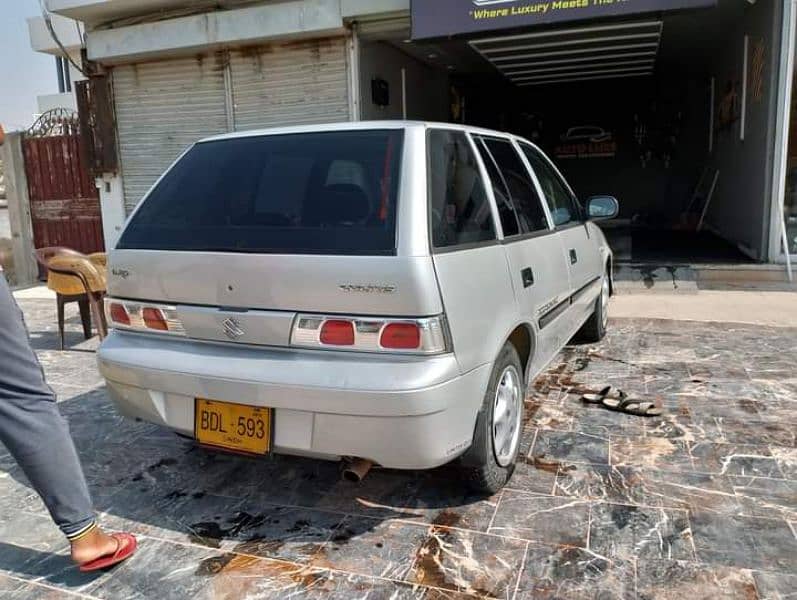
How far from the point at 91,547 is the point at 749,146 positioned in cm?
917

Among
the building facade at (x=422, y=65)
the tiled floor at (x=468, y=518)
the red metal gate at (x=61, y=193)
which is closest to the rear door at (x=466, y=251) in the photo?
the tiled floor at (x=468, y=518)

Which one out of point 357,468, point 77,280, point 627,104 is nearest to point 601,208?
point 357,468

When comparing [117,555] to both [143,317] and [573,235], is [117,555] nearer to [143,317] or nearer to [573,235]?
[143,317]

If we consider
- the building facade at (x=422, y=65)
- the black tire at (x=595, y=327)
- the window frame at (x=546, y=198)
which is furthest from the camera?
the building facade at (x=422, y=65)

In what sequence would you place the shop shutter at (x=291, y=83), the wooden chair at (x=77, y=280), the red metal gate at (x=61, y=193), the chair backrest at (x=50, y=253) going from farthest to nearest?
the red metal gate at (x=61, y=193) → the shop shutter at (x=291, y=83) → the chair backrest at (x=50, y=253) → the wooden chair at (x=77, y=280)

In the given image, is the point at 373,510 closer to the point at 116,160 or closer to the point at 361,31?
the point at 361,31

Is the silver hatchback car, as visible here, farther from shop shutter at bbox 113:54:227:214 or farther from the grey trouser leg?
shop shutter at bbox 113:54:227:214

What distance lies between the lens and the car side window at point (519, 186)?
339 centimetres

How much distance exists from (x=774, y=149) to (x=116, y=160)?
890 centimetres

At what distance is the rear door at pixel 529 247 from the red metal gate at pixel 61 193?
28.3 ft

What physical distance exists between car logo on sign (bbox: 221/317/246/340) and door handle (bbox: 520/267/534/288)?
4.47ft

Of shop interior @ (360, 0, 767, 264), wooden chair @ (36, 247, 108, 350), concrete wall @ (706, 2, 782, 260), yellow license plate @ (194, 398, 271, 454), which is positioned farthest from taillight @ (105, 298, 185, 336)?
concrete wall @ (706, 2, 782, 260)

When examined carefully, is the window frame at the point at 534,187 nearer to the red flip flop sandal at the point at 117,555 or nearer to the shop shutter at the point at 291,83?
the red flip flop sandal at the point at 117,555

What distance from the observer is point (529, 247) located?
3.36 m
